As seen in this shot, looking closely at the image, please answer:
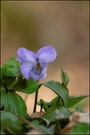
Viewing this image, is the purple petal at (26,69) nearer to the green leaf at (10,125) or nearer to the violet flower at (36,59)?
the violet flower at (36,59)

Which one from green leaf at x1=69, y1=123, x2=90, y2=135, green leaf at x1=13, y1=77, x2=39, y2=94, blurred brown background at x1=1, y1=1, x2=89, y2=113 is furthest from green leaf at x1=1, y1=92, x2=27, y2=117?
blurred brown background at x1=1, y1=1, x2=89, y2=113

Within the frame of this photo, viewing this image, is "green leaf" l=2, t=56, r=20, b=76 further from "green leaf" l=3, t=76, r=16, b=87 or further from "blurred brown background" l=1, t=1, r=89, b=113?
"blurred brown background" l=1, t=1, r=89, b=113

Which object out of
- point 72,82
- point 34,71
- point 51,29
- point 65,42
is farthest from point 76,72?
point 34,71

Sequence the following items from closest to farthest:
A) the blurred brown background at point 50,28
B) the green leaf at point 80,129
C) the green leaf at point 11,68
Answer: the green leaf at point 80,129 < the green leaf at point 11,68 < the blurred brown background at point 50,28

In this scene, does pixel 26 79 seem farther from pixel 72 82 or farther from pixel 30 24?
pixel 30 24

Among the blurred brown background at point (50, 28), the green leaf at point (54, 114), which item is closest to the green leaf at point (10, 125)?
the green leaf at point (54, 114)

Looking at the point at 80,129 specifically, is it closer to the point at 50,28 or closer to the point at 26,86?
the point at 26,86

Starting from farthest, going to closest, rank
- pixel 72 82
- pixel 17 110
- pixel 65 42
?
pixel 65 42 < pixel 72 82 < pixel 17 110
